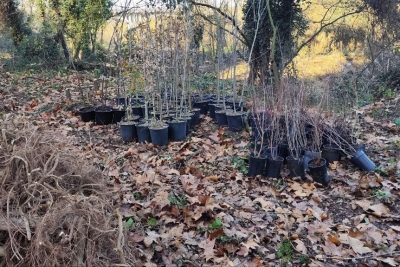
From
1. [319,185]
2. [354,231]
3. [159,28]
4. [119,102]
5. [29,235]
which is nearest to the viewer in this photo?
[29,235]

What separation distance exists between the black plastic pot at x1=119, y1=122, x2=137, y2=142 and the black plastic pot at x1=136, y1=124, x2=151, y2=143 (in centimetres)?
Result: 12

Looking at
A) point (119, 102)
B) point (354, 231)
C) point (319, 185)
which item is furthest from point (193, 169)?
point (119, 102)

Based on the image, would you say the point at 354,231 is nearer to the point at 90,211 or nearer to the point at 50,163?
the point at 90,211

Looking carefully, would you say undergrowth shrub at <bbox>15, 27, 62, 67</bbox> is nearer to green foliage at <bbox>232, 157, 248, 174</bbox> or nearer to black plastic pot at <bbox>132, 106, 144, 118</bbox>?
black plastic pot at <bbox>132, 106, 144, 118</bbox>

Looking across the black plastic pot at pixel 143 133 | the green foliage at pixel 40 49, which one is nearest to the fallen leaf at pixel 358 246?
the black plastic pot at pixel 143 133

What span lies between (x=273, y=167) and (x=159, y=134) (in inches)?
74.6

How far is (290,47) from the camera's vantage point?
989 centimetres

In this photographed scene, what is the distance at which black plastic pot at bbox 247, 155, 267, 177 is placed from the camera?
13.4ft

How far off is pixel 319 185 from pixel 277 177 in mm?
496

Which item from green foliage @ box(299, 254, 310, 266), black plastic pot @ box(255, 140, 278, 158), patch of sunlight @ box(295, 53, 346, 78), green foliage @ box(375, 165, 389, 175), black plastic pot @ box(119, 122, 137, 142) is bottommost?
green foliage @ box(299, 254, 310, 266)

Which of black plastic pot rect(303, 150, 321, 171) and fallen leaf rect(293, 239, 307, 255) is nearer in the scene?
fallen leaf rect(293, 239, 307, 255)

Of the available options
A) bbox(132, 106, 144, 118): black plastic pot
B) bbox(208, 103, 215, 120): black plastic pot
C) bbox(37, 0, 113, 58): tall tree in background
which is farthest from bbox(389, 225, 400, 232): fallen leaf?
bbox(37, 0, 113, 58): tall tree in background

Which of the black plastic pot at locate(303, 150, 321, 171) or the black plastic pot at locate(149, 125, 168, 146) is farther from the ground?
the black plastic pot at locate(149, 125, 168, 146)

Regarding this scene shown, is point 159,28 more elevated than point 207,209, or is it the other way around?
point 159,28
